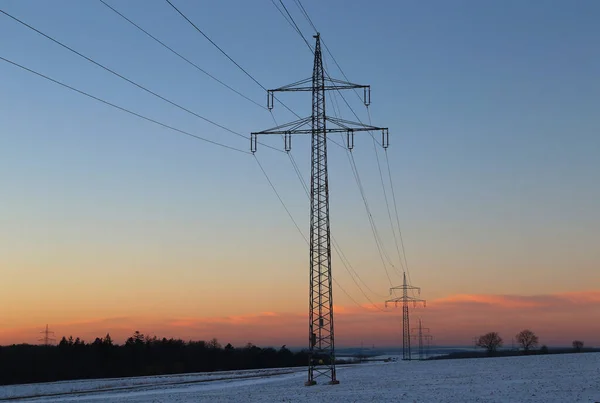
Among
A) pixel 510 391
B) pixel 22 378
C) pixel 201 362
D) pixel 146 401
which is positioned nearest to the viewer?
pixel 510 391

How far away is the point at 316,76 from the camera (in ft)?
192

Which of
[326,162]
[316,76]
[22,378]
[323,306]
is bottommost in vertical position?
[22,378]

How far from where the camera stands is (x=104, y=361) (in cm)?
16425

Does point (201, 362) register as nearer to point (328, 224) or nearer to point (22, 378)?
point (22, 378)

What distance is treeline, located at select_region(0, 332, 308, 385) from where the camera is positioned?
141 metres

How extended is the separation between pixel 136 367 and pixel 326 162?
396 ft

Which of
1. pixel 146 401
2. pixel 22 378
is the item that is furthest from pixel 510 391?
pixel 22 378

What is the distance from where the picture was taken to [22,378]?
136125mm

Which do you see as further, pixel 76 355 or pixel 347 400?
pixel 76 355

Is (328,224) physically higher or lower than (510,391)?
higher

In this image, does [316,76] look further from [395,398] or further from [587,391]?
[587,391]

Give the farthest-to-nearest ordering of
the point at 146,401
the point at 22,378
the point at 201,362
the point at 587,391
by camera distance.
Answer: the point at 201,362 < the point at 22,378 < the point at 146,401 < the point at 587,391

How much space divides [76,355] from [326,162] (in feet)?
417

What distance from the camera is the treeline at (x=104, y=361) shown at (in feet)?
462
